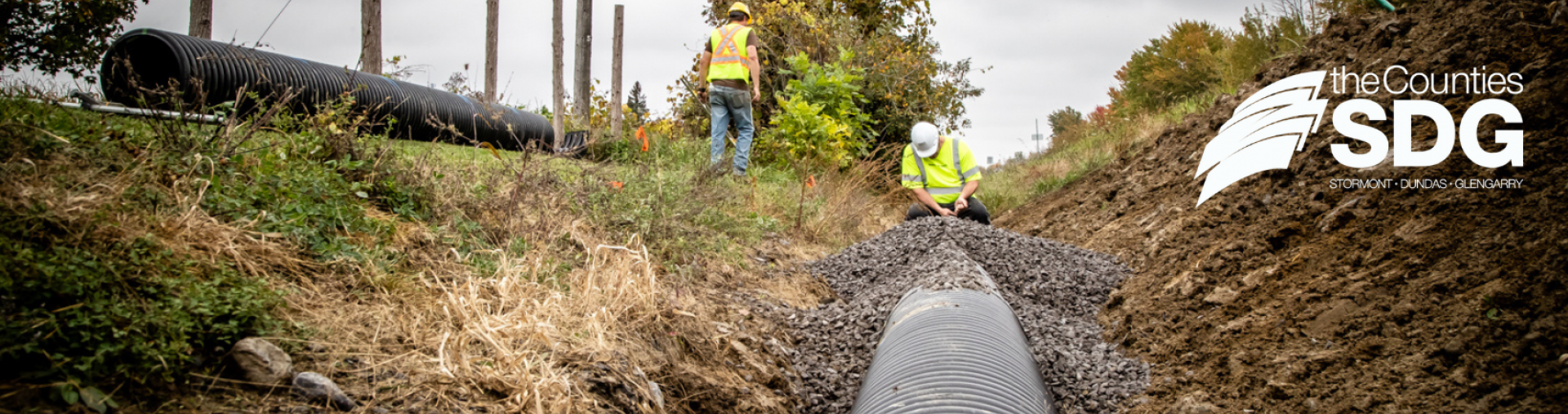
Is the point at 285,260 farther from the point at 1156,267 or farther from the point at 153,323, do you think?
the point at 1156,267

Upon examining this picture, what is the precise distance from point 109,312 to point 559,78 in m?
6.98

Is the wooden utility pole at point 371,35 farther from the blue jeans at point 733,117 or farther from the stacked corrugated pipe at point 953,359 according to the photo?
the stacked corrugated pipe at point 953,359

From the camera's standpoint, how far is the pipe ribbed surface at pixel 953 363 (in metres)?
2.87

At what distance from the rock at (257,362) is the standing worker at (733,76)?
5.03 metres

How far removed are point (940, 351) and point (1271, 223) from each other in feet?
7.68

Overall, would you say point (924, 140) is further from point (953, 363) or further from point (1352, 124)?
point (953, 363)

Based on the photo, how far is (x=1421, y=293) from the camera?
293cm

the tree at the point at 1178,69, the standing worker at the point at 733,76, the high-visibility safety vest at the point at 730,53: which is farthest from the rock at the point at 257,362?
the tree at the point at 1178,69

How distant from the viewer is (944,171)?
713 cm

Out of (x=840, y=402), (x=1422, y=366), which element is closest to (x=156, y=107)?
(x=840, y=402)

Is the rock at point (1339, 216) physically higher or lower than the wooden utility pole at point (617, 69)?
lower

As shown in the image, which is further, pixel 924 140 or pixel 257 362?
pixel 924 140

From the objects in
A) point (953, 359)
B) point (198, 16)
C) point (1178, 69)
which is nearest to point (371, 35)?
point (198, 16)

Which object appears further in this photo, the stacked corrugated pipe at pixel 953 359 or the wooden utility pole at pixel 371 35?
the wooden utility pole at pixel 371 35
